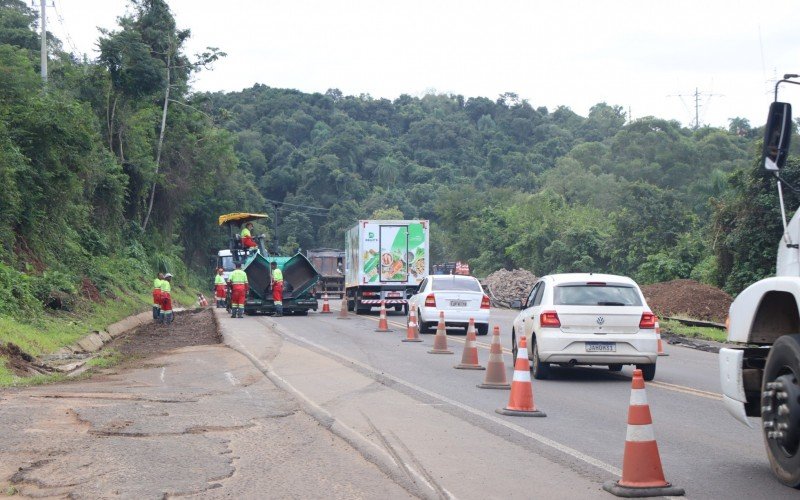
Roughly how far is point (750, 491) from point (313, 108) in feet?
376

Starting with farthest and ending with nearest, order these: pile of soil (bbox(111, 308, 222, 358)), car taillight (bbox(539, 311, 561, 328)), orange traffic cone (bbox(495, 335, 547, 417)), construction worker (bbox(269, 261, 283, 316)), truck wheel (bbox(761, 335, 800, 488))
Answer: construction worker (bbox(269, 261, 283, 316)), pile of soil (bbox(111, 308, 222, 358)), car taillight (bbox(539, 311, 561, 328)), orange traffic cone (bbox(495, 335, 547, 417)), truck wheel (bbox(761, 335, 800, 488))

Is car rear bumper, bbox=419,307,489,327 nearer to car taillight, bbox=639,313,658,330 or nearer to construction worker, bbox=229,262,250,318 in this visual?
construction worker, bbox=229,262,250,318

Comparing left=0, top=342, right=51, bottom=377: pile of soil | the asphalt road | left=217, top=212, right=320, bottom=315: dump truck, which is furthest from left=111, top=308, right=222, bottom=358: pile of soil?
the asphalt road

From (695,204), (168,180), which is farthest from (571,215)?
(168,180)

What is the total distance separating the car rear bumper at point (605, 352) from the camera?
14.8m

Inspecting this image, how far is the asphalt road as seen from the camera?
25.9 ft

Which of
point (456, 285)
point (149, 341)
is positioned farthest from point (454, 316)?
point (149, 341)

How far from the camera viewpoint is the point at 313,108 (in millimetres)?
119500

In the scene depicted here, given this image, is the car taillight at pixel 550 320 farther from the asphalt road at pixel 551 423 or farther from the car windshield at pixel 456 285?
the car windshield at pixel 456 285

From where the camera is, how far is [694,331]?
27.4 meters

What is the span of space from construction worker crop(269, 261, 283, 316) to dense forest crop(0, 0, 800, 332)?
5.66 m

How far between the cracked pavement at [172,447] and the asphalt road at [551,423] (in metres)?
0.72

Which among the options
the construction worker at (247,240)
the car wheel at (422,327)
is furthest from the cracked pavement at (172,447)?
the construction worker at (247,240)

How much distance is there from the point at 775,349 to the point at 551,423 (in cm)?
383
